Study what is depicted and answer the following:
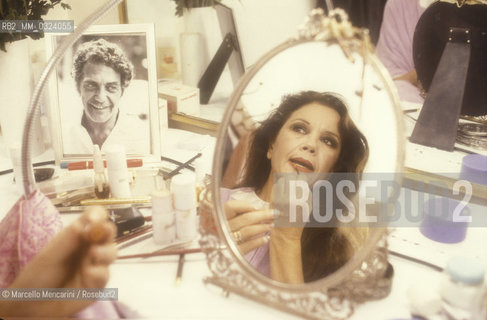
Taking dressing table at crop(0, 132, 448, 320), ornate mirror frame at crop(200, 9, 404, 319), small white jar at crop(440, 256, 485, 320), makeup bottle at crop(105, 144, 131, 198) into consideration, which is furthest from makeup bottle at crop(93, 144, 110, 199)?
small white jar at crop(440, 256, 485, 320)

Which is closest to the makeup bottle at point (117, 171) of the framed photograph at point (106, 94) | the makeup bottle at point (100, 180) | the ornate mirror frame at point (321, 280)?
the makeup bottle at point (100, 180)

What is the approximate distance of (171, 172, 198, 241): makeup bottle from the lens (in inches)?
25.7

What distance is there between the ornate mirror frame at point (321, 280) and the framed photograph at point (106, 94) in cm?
34

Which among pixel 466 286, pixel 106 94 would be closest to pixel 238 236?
pixel 466 286

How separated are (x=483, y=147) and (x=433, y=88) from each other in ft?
0.54

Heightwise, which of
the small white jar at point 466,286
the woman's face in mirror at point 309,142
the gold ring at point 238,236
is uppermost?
the woman's face in mirror at point 309,142

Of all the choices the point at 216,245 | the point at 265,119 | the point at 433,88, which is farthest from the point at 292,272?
the point at 433,88

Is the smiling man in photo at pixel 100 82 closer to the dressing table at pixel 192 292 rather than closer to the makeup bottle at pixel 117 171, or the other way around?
the makeup bottle at pixel 117 171

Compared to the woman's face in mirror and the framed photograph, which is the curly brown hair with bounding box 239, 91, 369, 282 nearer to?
the woman's face in mirror

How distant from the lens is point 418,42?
0.78m

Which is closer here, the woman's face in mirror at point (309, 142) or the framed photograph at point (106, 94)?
the woman's face in mirror at point (309, 142)

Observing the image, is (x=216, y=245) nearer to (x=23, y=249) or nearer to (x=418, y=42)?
(x=23, y=249)

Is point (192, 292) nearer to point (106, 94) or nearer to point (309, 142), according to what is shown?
point (309, 142)

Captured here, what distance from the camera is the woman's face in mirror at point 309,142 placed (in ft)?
1.93
